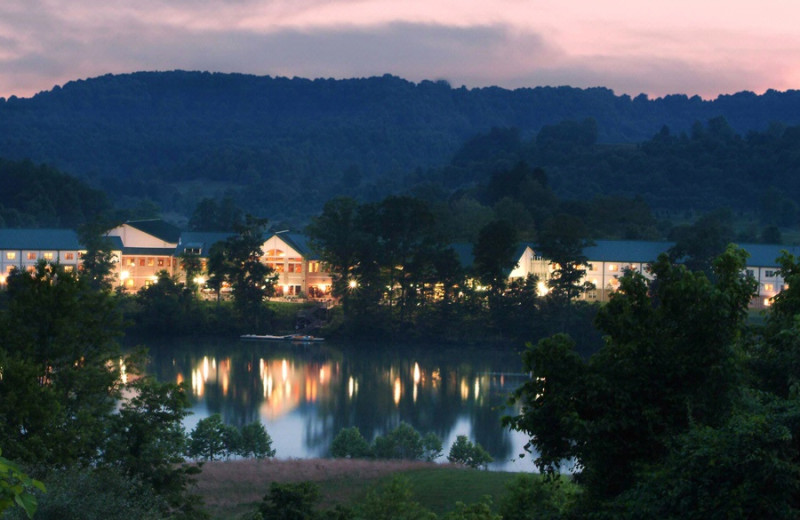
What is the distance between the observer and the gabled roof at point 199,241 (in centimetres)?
5865

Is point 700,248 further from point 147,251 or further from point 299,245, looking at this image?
point 147,251

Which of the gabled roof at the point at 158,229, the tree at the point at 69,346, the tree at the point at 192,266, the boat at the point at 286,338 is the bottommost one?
the boat at the point at 286,338

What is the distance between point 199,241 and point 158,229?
14.3ft

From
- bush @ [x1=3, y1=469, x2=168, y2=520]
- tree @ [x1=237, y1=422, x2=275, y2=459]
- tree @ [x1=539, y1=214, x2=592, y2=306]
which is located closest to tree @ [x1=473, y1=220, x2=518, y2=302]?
tree @ [x1=539, y1=214, x2=592, y2=306]

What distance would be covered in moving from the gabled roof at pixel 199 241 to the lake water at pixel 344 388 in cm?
1097

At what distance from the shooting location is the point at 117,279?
5606 centimetres

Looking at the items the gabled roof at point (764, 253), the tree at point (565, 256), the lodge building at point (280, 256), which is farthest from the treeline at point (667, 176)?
the tree at point (565, 256)

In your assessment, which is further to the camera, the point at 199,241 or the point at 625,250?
the point at 199,241

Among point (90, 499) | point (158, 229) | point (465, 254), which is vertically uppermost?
point (158, 229)

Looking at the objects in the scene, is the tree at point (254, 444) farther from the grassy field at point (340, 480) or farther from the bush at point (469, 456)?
the bush at point (469, 456)

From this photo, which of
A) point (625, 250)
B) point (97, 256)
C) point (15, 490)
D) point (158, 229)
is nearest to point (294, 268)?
point (97, 256)

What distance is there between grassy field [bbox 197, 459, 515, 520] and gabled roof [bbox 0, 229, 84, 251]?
123ft

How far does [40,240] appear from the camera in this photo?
58.4 meters

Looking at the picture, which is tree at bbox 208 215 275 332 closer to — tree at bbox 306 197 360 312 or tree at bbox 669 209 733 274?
tree at bbox 306 197 360 312
